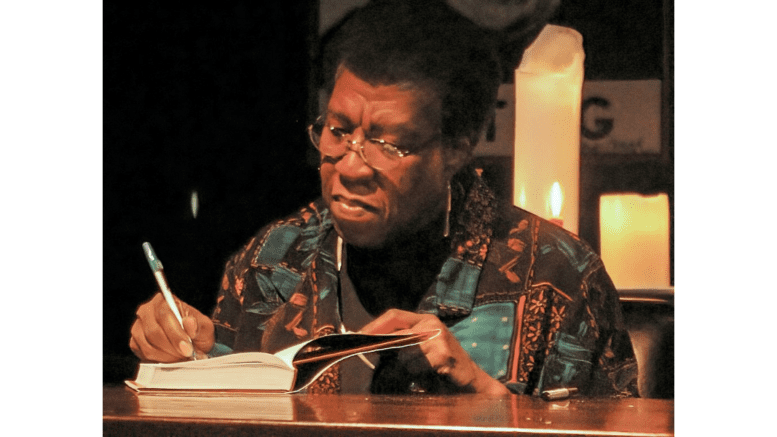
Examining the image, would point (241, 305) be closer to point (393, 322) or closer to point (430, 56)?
point (393, 322)

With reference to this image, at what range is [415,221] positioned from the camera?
1456 millimetres

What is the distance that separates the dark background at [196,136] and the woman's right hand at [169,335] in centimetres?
3

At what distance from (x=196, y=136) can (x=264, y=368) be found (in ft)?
1.73

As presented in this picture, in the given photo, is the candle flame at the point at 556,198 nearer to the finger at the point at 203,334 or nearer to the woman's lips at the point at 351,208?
the woman's lips at the point at 351,208

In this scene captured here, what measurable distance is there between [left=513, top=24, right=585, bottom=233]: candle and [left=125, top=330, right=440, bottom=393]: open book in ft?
1.23

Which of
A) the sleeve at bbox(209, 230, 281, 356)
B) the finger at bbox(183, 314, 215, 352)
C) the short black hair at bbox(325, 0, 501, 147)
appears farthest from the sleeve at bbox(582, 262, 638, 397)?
the finger at bbox(183, 314, 215, 352)

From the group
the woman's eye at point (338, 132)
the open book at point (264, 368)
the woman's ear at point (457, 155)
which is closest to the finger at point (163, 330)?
the open book at point (264, 368)

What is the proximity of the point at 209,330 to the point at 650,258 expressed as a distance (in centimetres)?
78

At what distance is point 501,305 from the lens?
141 cm

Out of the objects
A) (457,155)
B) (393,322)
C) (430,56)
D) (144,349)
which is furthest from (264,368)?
(430,56)

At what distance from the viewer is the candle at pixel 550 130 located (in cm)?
138

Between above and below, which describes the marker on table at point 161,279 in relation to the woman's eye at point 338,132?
below

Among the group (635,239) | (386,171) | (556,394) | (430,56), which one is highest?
(430,56)

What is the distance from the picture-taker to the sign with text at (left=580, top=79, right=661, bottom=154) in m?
1.35
